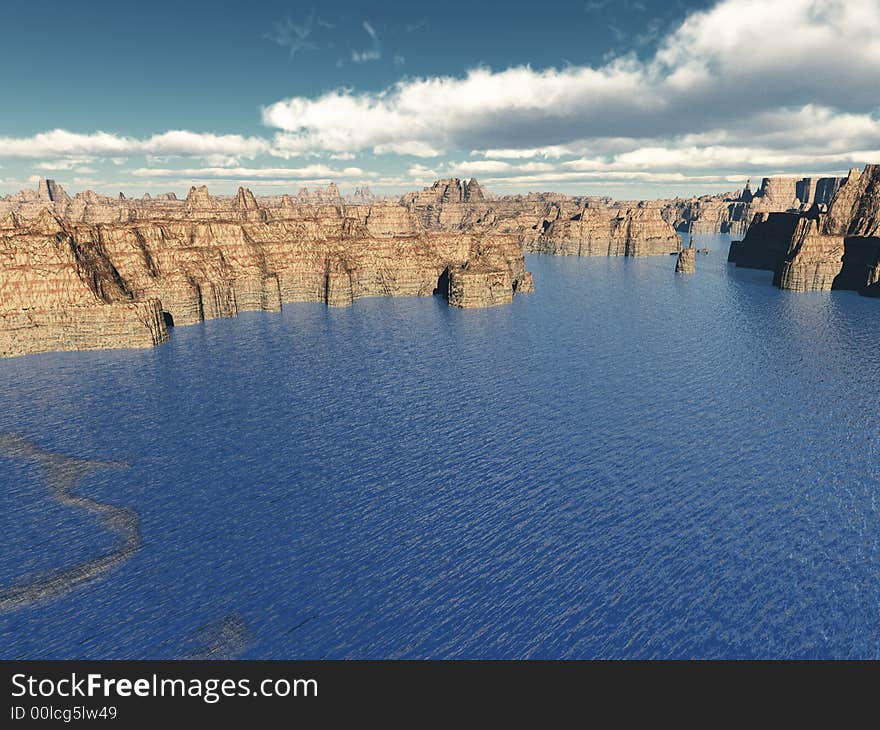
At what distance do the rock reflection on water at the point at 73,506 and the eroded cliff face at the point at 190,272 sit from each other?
153ft

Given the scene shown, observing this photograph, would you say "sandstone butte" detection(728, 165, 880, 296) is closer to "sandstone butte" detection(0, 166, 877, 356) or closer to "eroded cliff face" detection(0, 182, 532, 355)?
"sandstone butte" detection(0, 166, 877, 356)

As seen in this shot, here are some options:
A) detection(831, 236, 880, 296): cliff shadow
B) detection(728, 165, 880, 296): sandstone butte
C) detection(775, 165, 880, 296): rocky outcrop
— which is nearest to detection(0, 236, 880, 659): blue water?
detection(728, 165, 880, 296): sandstone butte

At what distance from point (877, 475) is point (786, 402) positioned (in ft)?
71.5

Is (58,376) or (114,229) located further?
(114,229)

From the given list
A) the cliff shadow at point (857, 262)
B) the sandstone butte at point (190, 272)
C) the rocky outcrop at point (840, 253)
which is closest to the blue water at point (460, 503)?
the sandstone butte at point (190, 272)

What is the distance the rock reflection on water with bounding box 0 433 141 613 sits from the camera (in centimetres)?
3931

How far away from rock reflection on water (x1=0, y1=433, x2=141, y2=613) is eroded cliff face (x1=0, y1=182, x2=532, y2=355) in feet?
153

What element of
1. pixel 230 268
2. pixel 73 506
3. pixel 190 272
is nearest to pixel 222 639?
pixel 73 506

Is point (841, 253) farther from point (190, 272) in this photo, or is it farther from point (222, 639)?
point (222, 639)

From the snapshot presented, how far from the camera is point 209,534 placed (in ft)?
152

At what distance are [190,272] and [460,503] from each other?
12153 cm
